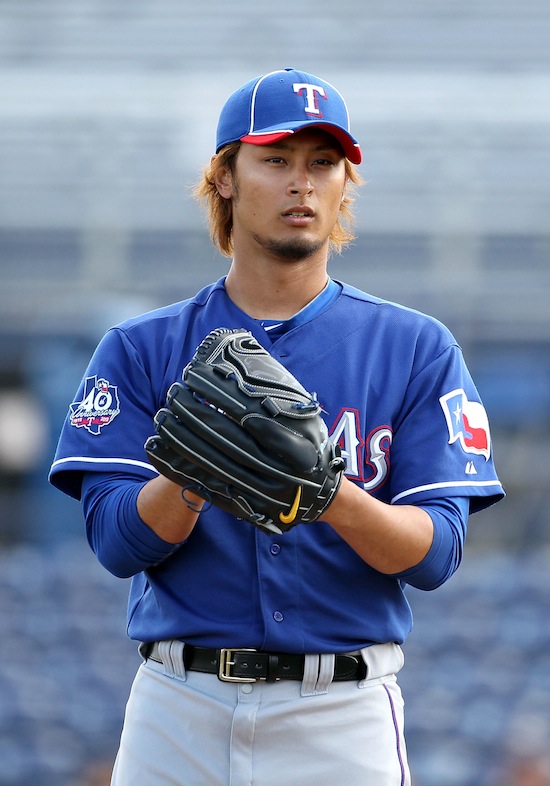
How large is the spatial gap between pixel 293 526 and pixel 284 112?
0.61 m

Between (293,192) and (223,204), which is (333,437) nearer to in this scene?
(293,192)

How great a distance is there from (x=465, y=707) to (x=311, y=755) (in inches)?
119

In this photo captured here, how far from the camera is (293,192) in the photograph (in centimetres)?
159

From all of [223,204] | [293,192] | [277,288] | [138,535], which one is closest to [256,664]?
[138,535]

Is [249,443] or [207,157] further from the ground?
[207,157]

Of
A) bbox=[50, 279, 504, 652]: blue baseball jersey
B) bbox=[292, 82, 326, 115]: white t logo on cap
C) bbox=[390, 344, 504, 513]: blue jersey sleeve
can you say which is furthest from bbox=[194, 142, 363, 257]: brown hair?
bbox=[390, 344, 504, 513]: blue jersey sleeve

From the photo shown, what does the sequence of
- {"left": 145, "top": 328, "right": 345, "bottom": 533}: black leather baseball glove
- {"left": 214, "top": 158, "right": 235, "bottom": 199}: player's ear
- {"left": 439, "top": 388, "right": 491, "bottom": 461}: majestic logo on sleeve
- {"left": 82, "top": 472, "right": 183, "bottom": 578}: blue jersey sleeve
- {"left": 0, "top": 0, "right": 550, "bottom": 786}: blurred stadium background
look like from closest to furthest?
1. {"left": 145, "top": 328, "right": 345, "bottom": 533}: black leather baseball glove
2. {"left": 82, "top": 472, "right": 183, "bottom": 578}: blue jersey sleeve
3. {"left": 439, "top": 388, "right": 491, "bottom": 461}: majestic logo on sleeve
4. {"left": 214, "top": 158, "right": 235, "bottom": 199}: player's ear
5. {"left": 0, "top": 0, "right": 550, "bottom": 786}: blurred stadium background

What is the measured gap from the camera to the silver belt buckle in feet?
4.91

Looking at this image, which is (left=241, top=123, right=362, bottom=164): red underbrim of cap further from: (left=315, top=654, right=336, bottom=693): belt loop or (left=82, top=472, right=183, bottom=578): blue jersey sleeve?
(left=315, top=654, right=336, bottom=693): belt loop

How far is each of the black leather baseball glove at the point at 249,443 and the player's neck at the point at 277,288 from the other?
0.35 m

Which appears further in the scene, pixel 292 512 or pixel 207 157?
pixel 207 157

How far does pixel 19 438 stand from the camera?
628 cm

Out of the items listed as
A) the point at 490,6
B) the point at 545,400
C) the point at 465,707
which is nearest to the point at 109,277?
the point at 545,400

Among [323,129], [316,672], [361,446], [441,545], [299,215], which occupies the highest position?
[323,129]
